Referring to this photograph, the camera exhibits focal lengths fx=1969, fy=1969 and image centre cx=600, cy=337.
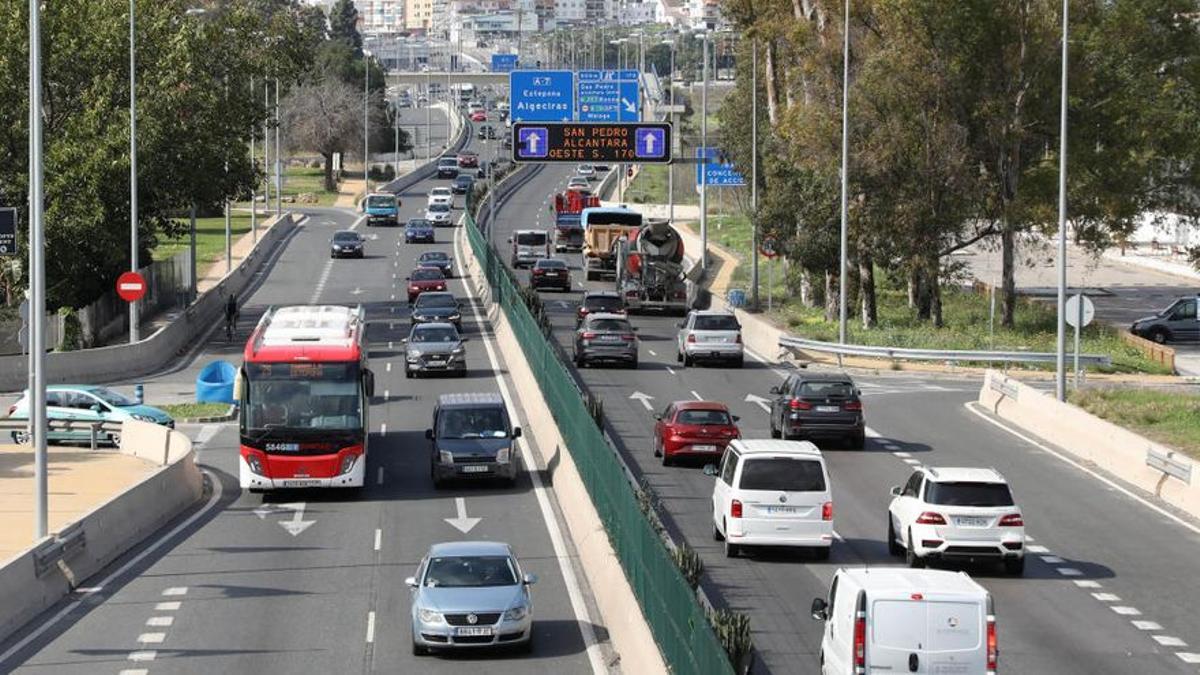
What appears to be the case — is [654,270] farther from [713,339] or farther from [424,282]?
[713,339]

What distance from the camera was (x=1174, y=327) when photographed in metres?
69.4

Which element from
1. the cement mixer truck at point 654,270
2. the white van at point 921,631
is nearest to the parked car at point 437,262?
the cement mixer truck at point 654,270

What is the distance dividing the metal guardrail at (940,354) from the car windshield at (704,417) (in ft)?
60.5

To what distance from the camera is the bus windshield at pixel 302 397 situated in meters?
35.5

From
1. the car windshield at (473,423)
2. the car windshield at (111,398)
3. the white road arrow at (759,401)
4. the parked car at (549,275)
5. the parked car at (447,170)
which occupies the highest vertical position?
the parked car at (447,170)

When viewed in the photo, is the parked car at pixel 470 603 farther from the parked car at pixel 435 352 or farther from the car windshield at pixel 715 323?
the car windshield at pixel 715 323

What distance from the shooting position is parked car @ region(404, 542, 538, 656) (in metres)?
23.3

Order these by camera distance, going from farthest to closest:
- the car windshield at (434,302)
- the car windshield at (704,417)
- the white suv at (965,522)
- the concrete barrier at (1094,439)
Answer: the car windshield at (434,302), the car windshield at (704,417), the concrete barrier at (1094,439), the white suv at (965,522)

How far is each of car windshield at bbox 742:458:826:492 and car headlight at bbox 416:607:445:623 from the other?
6.71 m

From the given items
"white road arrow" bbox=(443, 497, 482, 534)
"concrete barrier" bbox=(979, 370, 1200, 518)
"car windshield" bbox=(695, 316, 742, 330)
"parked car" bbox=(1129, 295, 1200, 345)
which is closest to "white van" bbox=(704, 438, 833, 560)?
"white road arrow" bbox=(443, 497, 482, 534)

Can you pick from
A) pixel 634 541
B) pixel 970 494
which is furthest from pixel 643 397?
pixel 634 541

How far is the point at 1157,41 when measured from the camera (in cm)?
6794

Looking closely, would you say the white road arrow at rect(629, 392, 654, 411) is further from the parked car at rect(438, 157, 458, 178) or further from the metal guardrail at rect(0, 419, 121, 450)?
the parked car at rect(438, 157, 458, 178)

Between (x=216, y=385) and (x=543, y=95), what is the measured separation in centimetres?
2953
